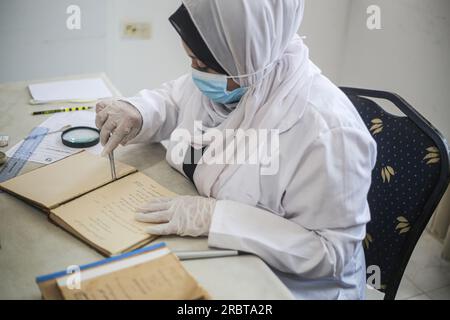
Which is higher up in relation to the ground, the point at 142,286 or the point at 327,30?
the point at 327,30

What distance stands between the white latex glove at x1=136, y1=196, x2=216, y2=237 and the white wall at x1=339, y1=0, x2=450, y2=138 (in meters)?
1.43

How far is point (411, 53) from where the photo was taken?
6.78 ft

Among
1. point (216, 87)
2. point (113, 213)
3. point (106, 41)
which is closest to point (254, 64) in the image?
point (216, 87)

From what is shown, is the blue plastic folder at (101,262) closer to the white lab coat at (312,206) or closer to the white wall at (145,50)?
the white lab coat at (312,206)

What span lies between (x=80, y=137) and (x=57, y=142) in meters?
0.07

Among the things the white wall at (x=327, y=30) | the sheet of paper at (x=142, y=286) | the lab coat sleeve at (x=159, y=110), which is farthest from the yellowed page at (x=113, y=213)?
the white wall at (x=327, y=30)

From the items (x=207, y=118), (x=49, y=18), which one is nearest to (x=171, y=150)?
(x=207, y=118)

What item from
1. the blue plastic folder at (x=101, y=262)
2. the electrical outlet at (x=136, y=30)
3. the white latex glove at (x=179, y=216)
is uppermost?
the electrical outlet at (x=136, y=30)

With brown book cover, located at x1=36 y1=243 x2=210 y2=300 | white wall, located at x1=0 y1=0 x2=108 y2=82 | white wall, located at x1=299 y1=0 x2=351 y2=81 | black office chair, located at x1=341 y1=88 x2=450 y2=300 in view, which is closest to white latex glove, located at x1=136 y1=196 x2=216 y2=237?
brown book cover, located at x1=36 y1=243 x2=210 y2=300

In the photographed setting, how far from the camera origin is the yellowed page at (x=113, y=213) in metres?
0.93

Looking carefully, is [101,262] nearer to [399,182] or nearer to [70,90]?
[399,182]

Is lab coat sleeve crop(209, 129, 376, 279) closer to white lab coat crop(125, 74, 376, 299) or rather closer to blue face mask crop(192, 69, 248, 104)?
white lab coat crop(125, 74, 376, 299)

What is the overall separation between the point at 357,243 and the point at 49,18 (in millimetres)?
1670
